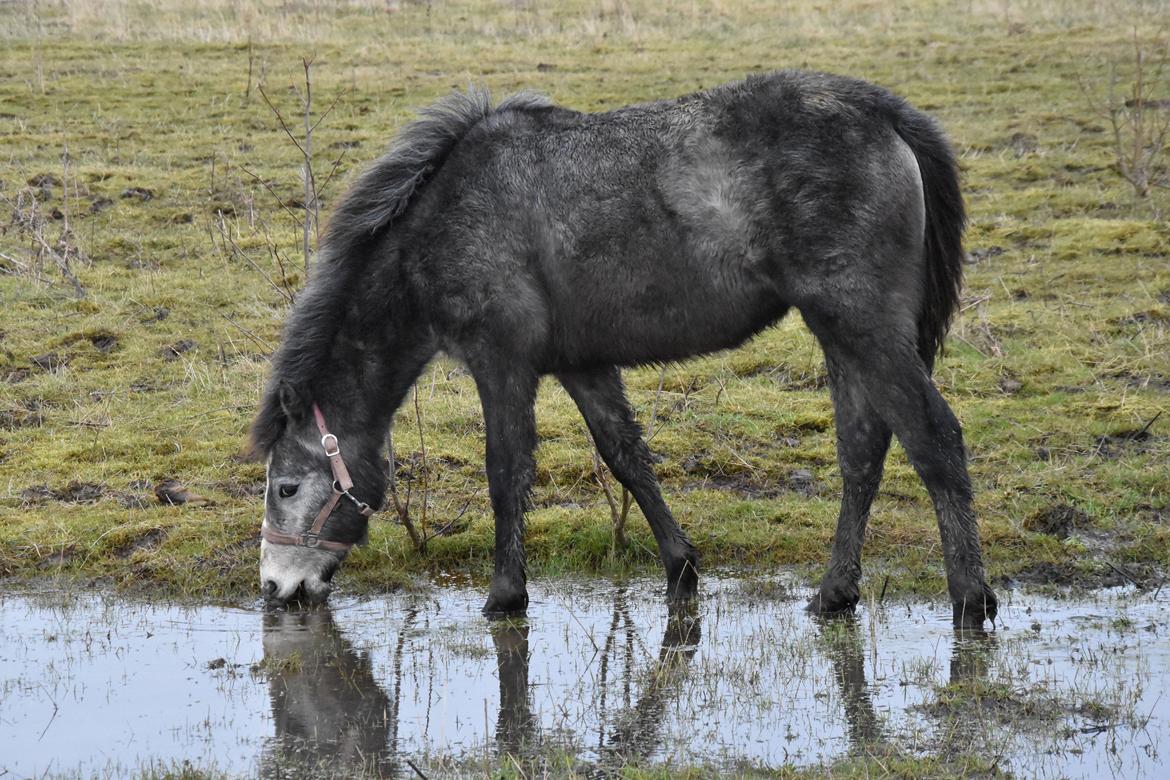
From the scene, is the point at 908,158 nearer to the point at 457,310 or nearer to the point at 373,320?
the point at 457,310

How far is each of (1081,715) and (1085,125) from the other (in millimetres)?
14106

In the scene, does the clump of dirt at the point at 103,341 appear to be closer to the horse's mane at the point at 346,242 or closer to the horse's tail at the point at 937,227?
the horse's mane at the point at 346,242

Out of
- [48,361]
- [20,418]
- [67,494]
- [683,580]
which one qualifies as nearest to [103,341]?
[48,361]

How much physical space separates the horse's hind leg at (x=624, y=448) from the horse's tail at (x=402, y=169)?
4.05 ft

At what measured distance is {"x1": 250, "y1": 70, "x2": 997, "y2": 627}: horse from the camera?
5.80m

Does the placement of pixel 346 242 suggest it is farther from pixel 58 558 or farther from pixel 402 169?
pixel 58 558

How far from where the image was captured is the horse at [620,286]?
5.80 metres

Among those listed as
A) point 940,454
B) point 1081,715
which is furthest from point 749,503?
point 1081,715

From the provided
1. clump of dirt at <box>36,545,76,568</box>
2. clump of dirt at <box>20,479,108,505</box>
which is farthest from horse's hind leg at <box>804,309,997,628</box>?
clump of dirt at <box>20,479,108,505</box>

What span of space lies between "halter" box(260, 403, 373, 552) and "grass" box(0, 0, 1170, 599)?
2.09 feet

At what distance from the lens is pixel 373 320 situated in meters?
6.49

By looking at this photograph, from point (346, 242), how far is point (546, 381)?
3.99m

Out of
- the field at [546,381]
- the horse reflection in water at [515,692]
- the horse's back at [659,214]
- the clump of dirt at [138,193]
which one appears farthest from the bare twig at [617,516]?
the clump of dirt at [138,193]

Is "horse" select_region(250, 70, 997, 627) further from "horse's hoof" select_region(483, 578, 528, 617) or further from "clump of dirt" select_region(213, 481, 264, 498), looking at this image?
"clump of dirt" select_region(213, 481, 264, 498)
